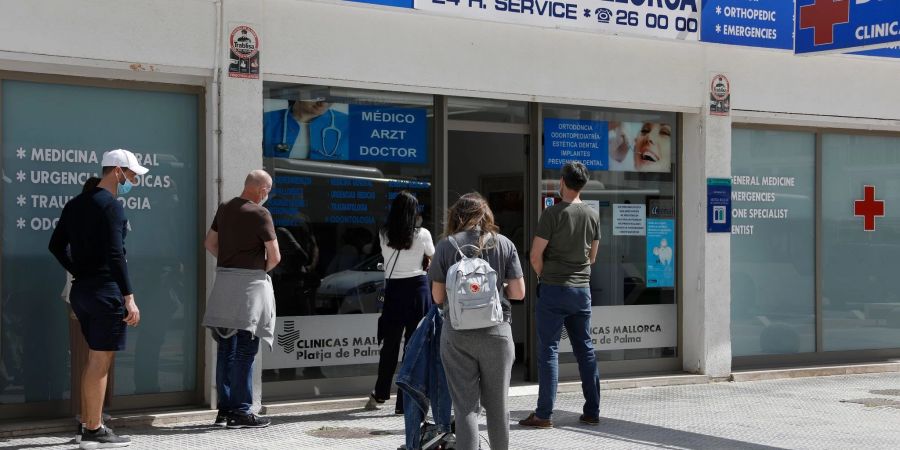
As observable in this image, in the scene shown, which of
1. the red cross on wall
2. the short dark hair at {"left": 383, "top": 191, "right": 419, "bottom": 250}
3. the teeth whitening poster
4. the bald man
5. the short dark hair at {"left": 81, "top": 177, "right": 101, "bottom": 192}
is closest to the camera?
the short dark hair at {"left": 81, "top": 177, "right": 101, "bottom": 192}

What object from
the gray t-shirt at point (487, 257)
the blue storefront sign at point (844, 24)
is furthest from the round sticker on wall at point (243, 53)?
the blue storefront sign at point (844, 24)

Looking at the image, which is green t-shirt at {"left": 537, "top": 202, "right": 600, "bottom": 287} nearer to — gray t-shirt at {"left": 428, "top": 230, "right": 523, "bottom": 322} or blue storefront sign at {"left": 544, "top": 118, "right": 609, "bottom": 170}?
gray t-shirt at {"left": 428, "top": 230, "right": 523, "bottom": 322}

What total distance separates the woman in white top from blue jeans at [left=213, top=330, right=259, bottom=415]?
108cm

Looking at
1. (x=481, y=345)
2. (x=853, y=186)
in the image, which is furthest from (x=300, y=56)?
(x=853, y=186)

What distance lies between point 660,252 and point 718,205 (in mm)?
719

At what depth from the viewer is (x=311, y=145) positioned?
31.6 ft

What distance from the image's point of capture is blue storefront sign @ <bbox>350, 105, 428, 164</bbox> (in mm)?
9859

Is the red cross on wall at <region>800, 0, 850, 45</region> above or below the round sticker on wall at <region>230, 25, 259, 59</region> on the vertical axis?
above

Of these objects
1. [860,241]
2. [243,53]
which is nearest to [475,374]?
[243,53]

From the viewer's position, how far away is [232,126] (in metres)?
8.93

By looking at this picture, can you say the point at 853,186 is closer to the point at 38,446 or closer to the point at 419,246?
the point at 419,246

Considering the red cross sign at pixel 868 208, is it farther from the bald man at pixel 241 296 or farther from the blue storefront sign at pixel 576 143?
the bald man at pixel 241 296

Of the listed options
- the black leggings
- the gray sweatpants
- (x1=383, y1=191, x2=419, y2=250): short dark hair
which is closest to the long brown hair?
the gray sweatpants

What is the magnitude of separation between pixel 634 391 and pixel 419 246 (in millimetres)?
2988
